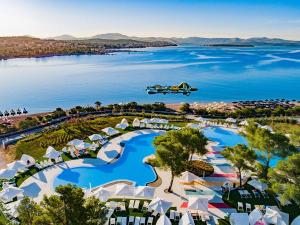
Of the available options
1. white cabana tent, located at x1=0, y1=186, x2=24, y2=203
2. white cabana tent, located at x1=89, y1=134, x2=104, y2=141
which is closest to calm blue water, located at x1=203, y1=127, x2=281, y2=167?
white cabana tent, located at x1=89, y1=134, x2=104, y2=141

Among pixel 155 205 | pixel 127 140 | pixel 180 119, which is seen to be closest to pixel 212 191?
pixel 155 205

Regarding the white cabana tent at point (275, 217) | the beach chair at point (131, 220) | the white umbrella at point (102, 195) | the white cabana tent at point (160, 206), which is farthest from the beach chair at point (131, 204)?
the white cabana tent at point (275, 217)

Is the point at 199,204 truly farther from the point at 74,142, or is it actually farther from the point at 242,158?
the point at 74,142

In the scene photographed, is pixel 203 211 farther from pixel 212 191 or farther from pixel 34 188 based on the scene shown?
pixel 34 188

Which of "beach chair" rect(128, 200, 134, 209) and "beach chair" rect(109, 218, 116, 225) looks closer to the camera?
"beach chair" rect(109, 218, 116, 225)

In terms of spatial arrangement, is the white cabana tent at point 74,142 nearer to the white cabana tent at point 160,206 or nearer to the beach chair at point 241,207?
the white cabana tent at point 160,206

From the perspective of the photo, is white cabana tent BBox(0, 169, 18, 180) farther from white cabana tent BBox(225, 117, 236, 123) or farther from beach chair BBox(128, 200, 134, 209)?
white cabana tent BBox(225, 117, 236, 123)

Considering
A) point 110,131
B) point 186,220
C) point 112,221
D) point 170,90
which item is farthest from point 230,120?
point 170,90
